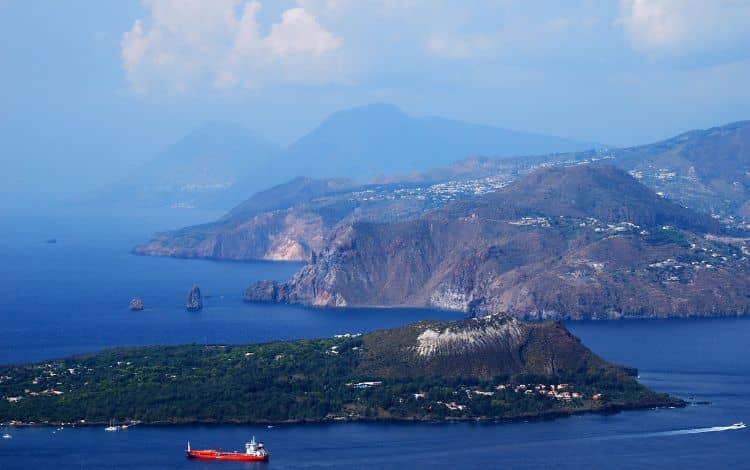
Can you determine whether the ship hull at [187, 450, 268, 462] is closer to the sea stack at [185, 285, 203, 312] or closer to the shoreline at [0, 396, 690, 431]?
the shoreline at [0, 396, 690, 431]

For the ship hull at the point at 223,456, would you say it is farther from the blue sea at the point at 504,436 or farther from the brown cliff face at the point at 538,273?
the brown cliff face at the point at 538,273

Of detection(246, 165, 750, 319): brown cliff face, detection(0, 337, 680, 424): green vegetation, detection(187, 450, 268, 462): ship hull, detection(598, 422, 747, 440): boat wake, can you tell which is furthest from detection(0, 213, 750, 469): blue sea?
detection(246, 165, 750, 319): brown cliff face

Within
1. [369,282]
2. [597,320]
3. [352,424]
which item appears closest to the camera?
[352,424]

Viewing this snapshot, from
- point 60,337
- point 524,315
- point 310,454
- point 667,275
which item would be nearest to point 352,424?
point 310,454

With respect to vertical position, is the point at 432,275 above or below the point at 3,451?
above

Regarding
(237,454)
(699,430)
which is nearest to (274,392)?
(237,454)

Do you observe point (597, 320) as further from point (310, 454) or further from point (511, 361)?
point (310, 454)

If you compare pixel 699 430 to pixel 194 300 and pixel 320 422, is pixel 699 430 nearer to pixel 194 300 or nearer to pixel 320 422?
pixel 320 422
